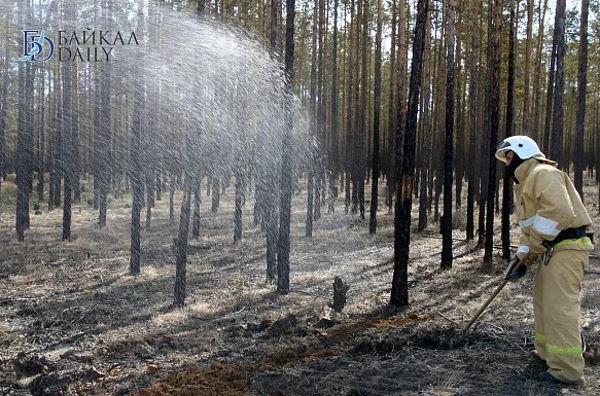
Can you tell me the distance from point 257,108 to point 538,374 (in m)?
7.82

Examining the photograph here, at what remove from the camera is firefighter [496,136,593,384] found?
4.57 metres

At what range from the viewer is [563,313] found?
4586 millimetres

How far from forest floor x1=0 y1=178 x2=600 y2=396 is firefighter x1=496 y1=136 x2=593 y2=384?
276 millimetres

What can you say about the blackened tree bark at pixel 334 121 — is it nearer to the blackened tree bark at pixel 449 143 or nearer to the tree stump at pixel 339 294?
the blackened tree bark at pixel 449 143

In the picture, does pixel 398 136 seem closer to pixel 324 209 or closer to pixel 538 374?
pixel 538 374

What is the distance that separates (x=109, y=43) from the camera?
13195mm

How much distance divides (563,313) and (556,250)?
51 cm

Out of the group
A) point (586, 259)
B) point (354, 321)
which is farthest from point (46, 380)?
point (586, 259)

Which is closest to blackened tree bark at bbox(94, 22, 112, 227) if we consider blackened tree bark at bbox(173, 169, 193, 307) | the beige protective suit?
blackened tree bark at bbox(173, 169, 193, 307)

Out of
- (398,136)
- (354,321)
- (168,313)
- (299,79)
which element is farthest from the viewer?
(299,79)

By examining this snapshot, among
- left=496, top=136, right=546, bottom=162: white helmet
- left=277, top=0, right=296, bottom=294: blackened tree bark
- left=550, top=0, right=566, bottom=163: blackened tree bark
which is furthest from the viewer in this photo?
left=550, top=0, right=566, bottom=163: blackened tree bark

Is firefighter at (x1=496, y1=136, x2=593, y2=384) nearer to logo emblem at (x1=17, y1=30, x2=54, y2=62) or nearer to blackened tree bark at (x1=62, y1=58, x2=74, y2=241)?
blackened tree bark at (x1=62, y1=58, x2=74, y2=241)

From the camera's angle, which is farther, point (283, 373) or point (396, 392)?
point (283, 373)

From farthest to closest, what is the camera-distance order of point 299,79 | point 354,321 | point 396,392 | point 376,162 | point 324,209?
point 299,79 → point 324,209 → point 376,162 → point 354,321 → point 396,392
